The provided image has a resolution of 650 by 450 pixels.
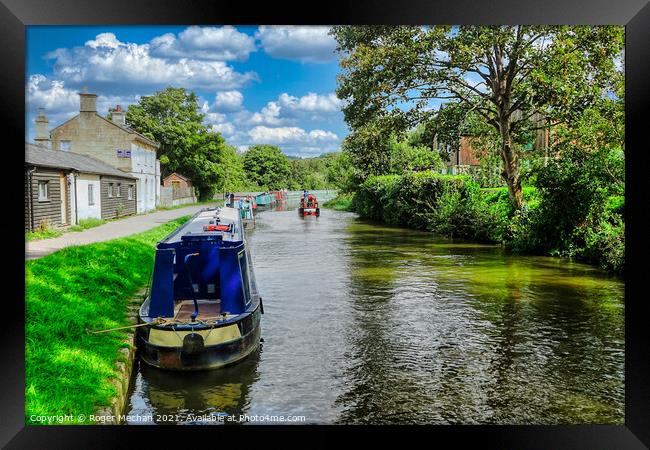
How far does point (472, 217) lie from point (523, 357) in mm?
12989

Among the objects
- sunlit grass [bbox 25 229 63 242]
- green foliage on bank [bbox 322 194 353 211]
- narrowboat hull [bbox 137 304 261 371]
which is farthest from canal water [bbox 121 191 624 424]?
green foliage on bank [bbox 322 194 353 211]

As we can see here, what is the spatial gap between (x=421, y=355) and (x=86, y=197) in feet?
43.8

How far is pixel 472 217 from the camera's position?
64.4ft

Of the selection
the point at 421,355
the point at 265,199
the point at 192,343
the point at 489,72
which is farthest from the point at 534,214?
the point at 265,199

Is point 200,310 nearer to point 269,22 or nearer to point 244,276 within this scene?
point 244,276

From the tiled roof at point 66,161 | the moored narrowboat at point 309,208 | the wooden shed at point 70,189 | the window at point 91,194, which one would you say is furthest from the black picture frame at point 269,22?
the moored narrowboat at point 309,208

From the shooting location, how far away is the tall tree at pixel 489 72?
13227 millimetres

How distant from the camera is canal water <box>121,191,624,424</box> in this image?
559 centimetres

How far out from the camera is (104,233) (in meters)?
14.6

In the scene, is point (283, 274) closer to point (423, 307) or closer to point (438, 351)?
point (423, 307)

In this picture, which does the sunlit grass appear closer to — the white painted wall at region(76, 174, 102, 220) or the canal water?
the white painted wall at region(76, 174, 102, 220)

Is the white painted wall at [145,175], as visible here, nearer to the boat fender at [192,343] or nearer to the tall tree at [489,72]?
the tall tree at [489,72]

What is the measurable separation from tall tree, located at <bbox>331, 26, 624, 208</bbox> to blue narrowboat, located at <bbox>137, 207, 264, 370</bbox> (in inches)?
363

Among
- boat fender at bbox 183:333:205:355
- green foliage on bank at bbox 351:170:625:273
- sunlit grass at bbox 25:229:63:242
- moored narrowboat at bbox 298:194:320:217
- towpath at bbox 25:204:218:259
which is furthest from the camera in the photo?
moored narrowboat at bbox 298:194:320:217
